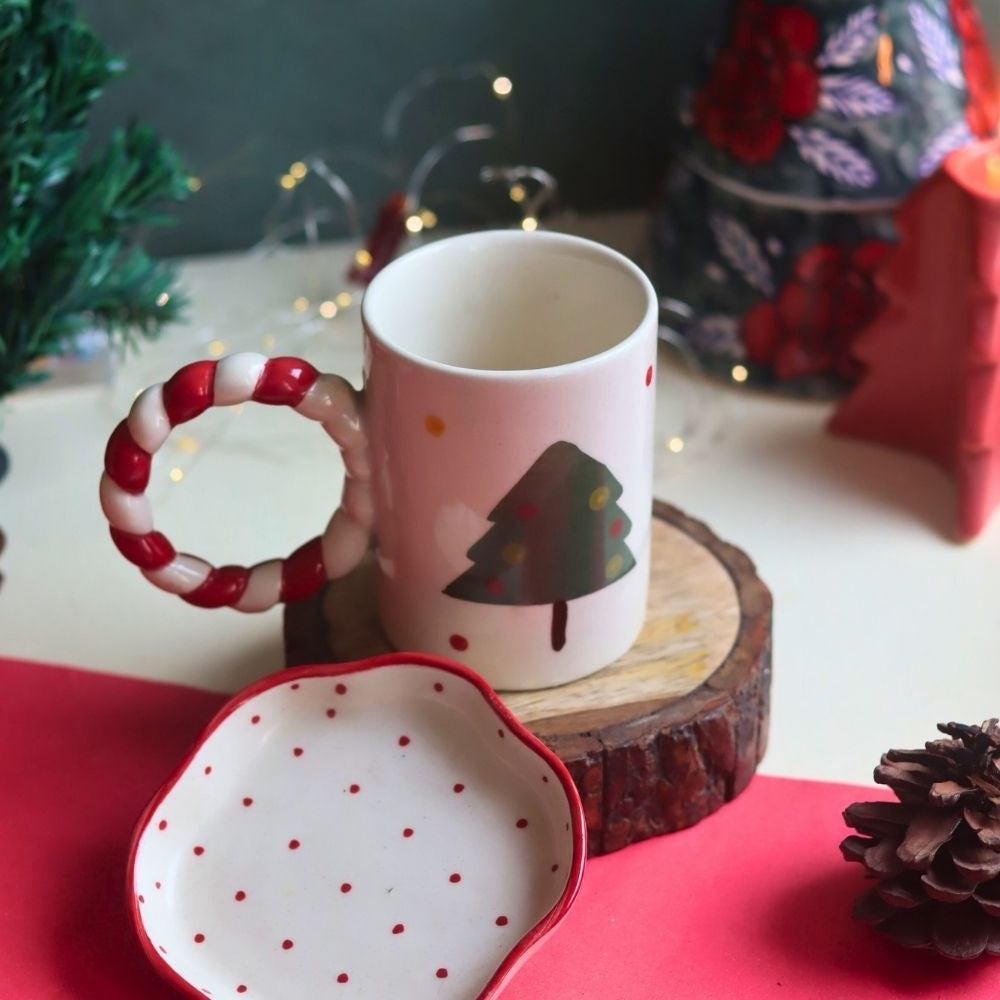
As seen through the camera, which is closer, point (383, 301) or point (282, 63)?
point (383, 301)

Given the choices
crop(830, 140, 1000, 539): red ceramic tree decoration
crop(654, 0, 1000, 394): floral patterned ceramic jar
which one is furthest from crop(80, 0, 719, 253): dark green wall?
crop(830, 140, 1000, 539): red ceramic tree decoration

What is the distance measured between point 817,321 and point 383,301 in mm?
344

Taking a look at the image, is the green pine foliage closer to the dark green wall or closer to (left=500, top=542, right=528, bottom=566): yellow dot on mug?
the dark green wall

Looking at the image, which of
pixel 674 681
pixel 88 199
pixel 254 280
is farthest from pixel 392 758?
pixel 254 280

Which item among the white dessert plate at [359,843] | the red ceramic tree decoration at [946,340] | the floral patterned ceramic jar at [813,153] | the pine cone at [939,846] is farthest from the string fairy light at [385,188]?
the pine cone at [939,846]

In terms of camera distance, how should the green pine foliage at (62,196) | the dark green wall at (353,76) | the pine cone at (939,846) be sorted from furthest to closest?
the dark green wall at (353,76)
the green pine foliage at (62,196)
the pine cone at (939,846)

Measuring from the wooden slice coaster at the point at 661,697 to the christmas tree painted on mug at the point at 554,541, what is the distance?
37 mm

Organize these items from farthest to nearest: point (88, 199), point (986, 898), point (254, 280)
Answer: point (254, 280) < point (88, 199) < point (986, 898)

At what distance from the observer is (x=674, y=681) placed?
23.2 inches

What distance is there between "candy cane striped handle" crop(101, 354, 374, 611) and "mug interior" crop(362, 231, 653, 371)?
4cm

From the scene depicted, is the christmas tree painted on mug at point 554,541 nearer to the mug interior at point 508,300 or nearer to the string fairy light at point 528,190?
the mug interior at point 508,300

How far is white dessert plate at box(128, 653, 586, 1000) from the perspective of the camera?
51 cm

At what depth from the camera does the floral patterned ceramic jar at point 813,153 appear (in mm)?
770

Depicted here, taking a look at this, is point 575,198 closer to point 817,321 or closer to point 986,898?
point 817,321
